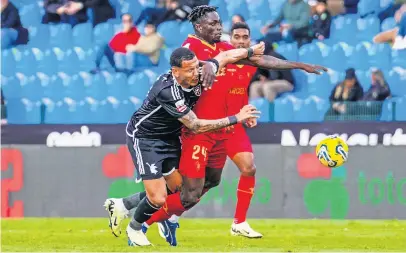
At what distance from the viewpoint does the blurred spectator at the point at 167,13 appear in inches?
603

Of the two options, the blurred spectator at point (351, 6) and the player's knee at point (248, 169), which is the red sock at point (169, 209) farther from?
the blurred spectator at point (351, 6)

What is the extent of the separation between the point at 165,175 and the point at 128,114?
5532 mm

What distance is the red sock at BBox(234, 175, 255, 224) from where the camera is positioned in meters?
10.1

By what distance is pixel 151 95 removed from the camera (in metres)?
8.67

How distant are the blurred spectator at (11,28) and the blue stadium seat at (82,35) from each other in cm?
92

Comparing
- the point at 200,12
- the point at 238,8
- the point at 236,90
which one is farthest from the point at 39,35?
the point at 200,12

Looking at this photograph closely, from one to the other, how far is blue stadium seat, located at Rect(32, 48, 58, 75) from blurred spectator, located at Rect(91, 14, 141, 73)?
0.76 meters

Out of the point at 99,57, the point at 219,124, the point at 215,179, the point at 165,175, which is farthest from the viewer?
the point at 99,57

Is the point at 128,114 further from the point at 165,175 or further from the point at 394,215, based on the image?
the point at 165,175

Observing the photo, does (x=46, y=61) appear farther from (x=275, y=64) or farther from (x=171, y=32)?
(x=275, y=64)

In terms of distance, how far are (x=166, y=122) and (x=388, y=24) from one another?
6.70m

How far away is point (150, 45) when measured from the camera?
15.1m

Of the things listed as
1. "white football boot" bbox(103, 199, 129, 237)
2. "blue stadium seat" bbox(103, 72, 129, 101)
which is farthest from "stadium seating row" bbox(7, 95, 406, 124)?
"white football boot" bbox(103, 199, 129, 237)

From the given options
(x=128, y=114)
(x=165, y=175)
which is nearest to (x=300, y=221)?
(x=128, y=114)
